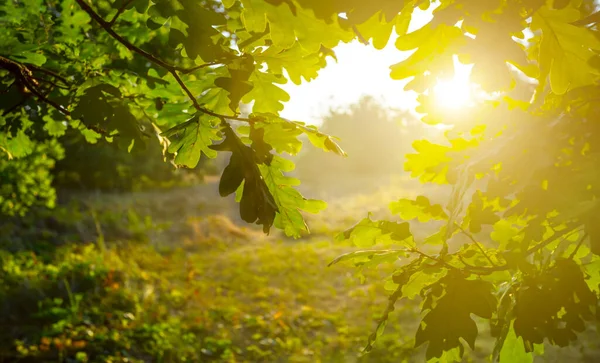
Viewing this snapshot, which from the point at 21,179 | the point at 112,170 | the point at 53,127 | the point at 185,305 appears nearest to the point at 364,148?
the point at 112,170

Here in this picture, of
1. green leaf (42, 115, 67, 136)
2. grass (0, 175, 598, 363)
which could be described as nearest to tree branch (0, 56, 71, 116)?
green leaf (42, 115, 67, 136)

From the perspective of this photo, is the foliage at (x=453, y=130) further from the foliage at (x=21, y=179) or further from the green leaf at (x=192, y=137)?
the foliage at (x=21, y=179)

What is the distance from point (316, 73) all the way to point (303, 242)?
40.1 feet

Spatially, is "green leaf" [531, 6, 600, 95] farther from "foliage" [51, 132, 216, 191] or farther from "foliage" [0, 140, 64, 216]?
"foliage" [51, 132, 216, 191]

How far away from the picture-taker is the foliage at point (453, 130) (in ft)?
3.28

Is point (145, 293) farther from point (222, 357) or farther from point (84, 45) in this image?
point (84, 45)

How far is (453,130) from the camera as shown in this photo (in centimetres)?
180

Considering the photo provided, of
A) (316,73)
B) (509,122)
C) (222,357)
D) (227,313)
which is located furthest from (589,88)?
(227,313)

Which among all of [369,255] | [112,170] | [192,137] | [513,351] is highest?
[112,170]

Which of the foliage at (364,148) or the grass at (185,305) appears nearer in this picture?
the grass at (185,305)

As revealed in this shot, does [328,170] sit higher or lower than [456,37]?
higher

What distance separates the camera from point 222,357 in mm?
5770

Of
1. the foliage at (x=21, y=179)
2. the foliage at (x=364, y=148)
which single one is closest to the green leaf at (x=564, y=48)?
the foliage at (x=21, y=179)

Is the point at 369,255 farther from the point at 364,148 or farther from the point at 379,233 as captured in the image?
the point at 364,148
